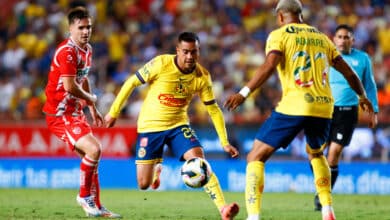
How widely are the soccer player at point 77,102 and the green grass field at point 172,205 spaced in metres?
0.35

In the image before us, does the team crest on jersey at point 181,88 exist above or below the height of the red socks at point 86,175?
above

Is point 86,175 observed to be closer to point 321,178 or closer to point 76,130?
point 76,130

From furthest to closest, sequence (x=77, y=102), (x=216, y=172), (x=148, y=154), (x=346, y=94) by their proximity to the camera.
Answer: (x=216, y=172), (x=346, y=94), (x=148, y=154), (x=77, y=102)

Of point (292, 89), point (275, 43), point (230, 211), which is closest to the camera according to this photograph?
point (275, 43)

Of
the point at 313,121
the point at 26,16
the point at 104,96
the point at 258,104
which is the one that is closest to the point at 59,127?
the point at 313,121

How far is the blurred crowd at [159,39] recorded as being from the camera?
21891 mm

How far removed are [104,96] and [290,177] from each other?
227 inches

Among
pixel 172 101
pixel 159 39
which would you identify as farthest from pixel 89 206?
pixel 159 39

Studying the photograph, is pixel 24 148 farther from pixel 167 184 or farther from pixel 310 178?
pixel 310 178

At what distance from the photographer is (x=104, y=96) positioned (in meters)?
22.3

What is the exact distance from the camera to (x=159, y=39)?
2458cm

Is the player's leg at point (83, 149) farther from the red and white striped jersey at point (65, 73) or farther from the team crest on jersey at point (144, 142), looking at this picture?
the team crest on jersey at point (144, 142)

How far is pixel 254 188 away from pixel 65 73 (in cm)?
312

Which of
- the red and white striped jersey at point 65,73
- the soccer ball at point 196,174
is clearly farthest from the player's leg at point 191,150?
the red and white striped jersey at point 65,73
